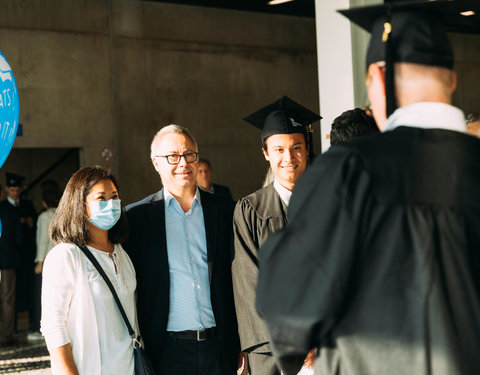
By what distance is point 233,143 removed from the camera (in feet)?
39.7

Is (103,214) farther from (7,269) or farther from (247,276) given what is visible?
(7,269)

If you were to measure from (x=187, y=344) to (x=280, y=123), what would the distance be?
116cm

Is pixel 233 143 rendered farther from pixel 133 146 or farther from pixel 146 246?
pixel 146 246

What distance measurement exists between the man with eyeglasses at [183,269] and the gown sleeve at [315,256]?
1590 mm

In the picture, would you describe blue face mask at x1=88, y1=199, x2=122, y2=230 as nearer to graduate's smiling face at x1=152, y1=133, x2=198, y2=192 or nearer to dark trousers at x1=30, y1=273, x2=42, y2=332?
graduate's smiling face at x1=152, y1=133, x2=198, y2=192

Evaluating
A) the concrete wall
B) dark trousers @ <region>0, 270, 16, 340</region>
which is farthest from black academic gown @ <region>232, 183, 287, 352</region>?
the concrete wall

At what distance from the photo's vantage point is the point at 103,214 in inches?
110

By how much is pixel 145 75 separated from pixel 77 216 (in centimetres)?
891

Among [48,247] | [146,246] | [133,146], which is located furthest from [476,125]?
[133,146]

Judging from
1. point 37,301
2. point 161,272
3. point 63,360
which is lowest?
point 37,301

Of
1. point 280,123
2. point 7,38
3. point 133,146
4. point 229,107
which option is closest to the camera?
point 280,123

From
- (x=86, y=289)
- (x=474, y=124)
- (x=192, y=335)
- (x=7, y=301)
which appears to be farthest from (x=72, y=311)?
(x=7, y=301)

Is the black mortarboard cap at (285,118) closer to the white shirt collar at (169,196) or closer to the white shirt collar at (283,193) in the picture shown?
the white shirt collar at (283,193)

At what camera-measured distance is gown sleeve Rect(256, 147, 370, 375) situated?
1292 millimetres
